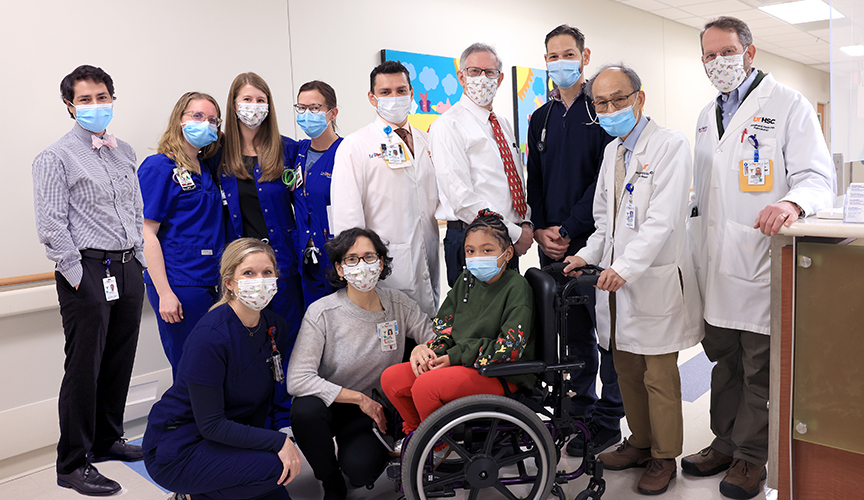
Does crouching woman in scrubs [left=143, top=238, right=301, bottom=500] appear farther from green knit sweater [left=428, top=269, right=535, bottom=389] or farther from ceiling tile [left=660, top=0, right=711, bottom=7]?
ceiling tile [left=660, top=0, right=711, bottom=7]

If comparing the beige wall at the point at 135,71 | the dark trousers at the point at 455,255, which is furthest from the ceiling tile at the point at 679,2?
the dark trousers at the point at 455,255

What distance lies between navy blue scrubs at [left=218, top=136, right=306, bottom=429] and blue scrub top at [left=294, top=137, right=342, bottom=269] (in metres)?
0.05

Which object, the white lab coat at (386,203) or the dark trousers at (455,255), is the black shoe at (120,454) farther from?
the dark trousers at (455,255)

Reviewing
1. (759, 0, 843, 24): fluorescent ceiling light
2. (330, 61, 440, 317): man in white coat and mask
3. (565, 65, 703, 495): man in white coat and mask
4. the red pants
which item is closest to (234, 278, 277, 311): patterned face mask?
(330, 61, 440, 317): man in white coat and mask

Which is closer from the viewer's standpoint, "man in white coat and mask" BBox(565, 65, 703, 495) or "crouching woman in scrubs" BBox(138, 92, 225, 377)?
"man in white coat and mask" BBox(565, 65, 703, 495)

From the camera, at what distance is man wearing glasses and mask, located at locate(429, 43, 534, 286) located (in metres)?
2.56

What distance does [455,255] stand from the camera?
2.62 metres

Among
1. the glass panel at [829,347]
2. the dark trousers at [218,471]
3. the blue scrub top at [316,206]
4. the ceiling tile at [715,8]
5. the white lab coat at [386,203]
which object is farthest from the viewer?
the ceiling tile at [715,8]

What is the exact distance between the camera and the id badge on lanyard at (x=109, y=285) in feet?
8.46

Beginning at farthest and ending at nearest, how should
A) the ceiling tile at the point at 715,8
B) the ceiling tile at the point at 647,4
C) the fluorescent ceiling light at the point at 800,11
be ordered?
the fluorescent ceiling light at the point at 800,11
the ceiling tile at the point at 715,8
the ceiling tile at the point at 647,4

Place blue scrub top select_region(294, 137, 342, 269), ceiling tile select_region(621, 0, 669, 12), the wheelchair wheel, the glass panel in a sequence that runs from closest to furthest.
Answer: the glass panel, the wheelchair wheel, blue scrub top select_region(294, 137, 342, 269), ceiling tile select_region(621, 0, 669, 12)

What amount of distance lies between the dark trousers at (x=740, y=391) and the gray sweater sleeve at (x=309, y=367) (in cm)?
151

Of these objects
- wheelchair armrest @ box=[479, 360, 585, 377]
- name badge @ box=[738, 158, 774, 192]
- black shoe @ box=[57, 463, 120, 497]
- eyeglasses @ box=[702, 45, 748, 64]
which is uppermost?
eyeglasses @ box=[702, 45, 748, 64]

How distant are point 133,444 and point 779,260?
9.70ft
